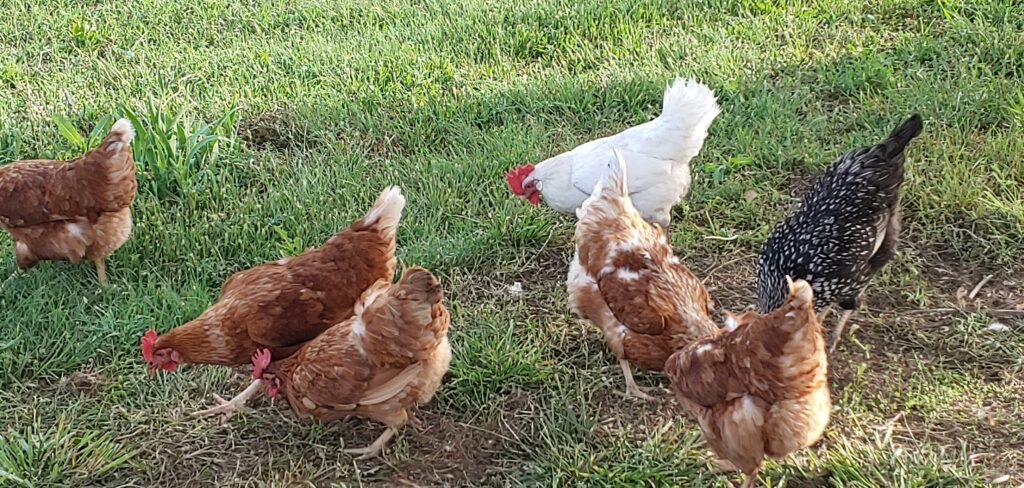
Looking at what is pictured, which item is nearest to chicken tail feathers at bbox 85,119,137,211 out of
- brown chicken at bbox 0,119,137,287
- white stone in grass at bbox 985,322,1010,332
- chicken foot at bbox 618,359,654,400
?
brown chicken at bbox 0,119,137,287

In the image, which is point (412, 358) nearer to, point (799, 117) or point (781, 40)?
point (799, 117)

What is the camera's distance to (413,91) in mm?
5445

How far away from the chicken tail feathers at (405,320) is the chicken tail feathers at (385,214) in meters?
0.38

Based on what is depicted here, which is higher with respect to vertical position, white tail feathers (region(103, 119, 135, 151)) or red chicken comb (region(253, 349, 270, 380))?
white tail feathers (region(103, 119, 135, 151))

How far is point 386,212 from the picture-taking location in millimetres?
3256

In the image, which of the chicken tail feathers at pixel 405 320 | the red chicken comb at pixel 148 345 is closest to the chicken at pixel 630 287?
the chicken tail feathers at pixel 405 320

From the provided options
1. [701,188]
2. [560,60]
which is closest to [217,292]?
[701,188]

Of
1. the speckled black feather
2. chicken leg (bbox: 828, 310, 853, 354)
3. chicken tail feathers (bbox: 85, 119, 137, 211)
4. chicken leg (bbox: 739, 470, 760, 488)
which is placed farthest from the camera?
chicken tail feathers (bbox: 85, 119, 137, 211)

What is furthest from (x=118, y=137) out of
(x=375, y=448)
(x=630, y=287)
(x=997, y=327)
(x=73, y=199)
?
(x=997, y=327)

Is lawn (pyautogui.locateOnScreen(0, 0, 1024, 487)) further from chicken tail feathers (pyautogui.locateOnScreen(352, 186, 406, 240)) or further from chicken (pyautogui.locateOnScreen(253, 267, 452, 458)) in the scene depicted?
chicken tail feathers (pyautogui.locateOnScreen(352, 186, 406, 240))

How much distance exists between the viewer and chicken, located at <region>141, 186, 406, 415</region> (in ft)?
10.4

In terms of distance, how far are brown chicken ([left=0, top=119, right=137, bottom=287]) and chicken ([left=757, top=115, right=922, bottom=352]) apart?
3006mm

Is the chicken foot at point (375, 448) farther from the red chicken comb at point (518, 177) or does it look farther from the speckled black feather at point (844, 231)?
the speckled black feather at point (844, 231)

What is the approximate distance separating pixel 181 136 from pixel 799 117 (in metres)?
3.74
